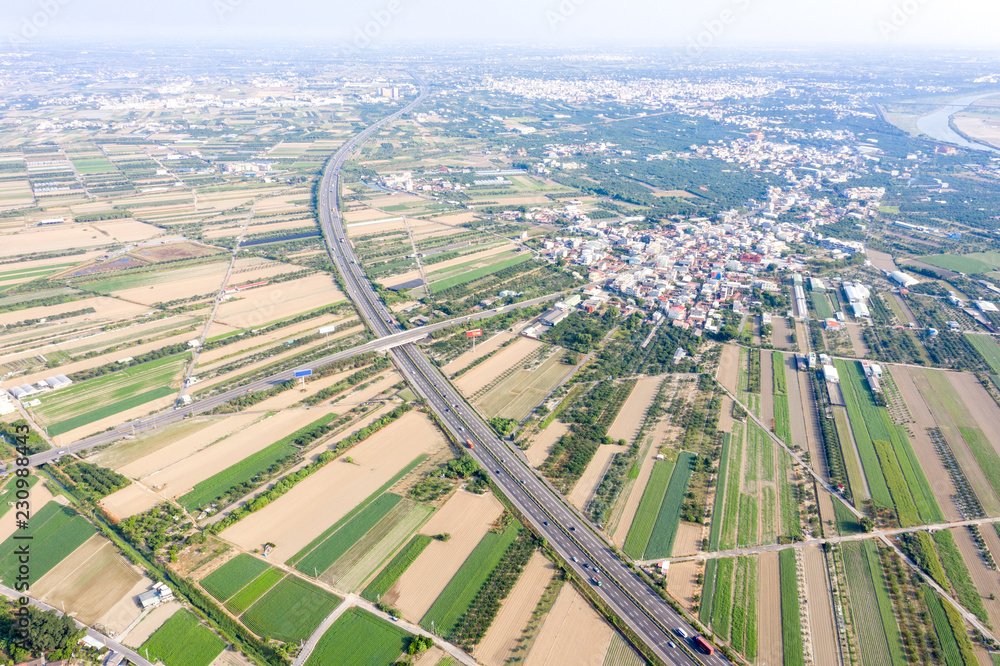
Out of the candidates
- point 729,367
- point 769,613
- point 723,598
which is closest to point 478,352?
point 729,367

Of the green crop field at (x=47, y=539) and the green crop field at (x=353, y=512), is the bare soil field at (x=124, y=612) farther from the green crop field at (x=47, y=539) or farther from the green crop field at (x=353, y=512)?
the green crop field at (x=353, y=512)

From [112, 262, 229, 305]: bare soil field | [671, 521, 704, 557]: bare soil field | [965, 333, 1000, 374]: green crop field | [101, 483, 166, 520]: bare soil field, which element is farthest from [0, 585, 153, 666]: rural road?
[965, 333, 1000, 374]: green crop field

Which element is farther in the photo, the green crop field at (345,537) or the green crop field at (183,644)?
the green crop field at (345,537)

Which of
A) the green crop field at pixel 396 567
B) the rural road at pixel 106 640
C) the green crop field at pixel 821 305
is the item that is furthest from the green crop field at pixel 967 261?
the rural road at pixel 106 640

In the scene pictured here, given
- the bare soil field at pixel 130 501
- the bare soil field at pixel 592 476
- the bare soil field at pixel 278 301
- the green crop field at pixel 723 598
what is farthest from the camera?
the bare soil field at pixel 278 301

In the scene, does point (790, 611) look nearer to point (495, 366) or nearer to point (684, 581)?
point (684, 581)

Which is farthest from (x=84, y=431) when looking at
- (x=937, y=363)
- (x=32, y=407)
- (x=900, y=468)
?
(x=937, y=363)

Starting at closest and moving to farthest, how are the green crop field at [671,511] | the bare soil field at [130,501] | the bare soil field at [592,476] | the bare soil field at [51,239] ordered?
the green crop field at [671,511] < the bare soil field at [130,501] < the bare soil field at [592,476] < the bare soil field at [51,239]

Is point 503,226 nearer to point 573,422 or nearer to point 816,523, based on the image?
point 573,422
